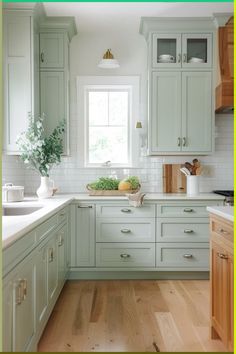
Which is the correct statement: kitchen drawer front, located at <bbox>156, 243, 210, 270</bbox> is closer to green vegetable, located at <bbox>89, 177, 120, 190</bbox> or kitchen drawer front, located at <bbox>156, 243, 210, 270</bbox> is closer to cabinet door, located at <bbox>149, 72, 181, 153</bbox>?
green vegetable, located at <bbox>89, 177, 120, 190</bbox>

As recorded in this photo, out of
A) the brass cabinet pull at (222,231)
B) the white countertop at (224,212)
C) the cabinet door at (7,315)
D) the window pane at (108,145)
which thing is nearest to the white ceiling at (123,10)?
the window pane at (108,145)

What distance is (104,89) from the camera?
4781 millimetres

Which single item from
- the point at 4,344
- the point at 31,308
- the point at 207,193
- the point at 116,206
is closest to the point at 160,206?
the point at 116,206

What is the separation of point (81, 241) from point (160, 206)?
0.92 metres

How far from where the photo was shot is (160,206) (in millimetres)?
4176

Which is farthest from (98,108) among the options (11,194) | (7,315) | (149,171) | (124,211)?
(7,315)

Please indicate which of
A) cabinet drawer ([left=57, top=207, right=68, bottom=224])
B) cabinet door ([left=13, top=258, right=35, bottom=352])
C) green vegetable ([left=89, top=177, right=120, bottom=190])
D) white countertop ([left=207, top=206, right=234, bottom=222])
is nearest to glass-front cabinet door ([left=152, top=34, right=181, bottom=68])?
green vegetable ([left=89, top=177, right=120, bottom=190])

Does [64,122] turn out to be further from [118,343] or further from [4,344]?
[4,344]

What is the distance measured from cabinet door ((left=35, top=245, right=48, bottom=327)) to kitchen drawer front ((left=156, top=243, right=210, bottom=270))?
1757 millimetres

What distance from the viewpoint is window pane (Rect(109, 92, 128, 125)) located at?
4.81 m

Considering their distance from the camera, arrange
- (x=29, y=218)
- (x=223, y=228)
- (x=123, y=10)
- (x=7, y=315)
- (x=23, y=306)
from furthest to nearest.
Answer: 1. (x=123, y=10)
2. (x=223, y=228)
3. (x=29, y=218)
4. (x=23, y=306)
5. (x=7, y=315)

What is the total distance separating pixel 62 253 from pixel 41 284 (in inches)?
42.5

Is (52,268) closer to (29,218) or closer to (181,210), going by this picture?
(29,218)

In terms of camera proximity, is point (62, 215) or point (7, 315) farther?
point (62, 215)
